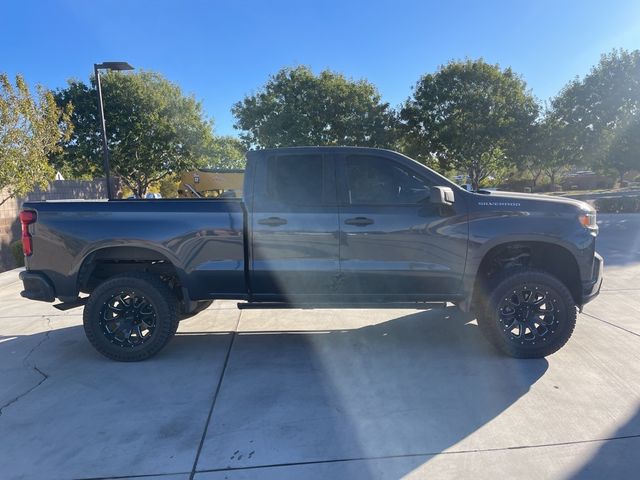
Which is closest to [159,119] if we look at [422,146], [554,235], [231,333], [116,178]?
[116,178]

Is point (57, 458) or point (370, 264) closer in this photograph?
point (57, 458)

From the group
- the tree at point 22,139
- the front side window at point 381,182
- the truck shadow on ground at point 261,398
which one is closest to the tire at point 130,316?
→ the truck shadow on ground at point 261,398

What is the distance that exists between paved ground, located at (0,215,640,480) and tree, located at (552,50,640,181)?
18.0 m

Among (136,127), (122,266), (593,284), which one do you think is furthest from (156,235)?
(136,127)

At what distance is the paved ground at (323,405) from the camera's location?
294 cm

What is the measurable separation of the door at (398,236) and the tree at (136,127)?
64.7 ft

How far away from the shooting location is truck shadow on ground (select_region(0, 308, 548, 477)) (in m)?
3.07

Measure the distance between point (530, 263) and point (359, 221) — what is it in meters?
1.88

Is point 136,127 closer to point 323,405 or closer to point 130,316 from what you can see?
point 130,316

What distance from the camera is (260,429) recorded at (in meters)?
3.33

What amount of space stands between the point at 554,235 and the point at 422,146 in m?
21.0

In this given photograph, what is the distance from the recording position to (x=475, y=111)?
22.2m

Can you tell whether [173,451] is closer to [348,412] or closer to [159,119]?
[348,412]

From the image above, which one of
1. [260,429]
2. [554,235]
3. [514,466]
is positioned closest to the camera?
[514,466]
